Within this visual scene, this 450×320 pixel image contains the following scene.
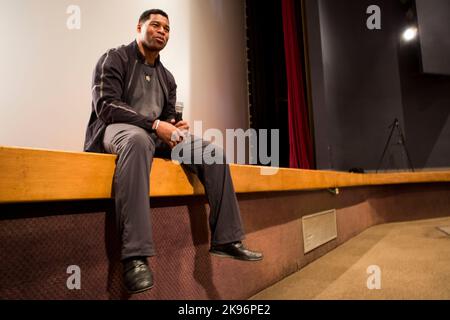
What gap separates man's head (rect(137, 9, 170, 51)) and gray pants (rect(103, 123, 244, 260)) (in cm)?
37

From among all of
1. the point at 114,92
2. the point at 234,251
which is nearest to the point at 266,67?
the point at 114,92

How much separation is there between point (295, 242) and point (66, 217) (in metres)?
1.23

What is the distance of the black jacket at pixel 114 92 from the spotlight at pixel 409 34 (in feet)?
13.3

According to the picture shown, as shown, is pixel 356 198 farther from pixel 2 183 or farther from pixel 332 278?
pixel 2 183

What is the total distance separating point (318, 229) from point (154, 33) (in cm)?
145

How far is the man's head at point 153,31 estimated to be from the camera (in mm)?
1146

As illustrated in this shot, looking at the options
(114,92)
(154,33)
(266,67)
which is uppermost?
(266,67)

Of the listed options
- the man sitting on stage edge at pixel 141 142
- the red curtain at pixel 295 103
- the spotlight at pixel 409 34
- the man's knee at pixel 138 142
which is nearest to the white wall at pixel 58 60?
the man sitting on stage edge at pixel 141 142

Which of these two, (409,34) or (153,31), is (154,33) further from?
(409,34)

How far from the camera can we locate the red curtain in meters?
3.28

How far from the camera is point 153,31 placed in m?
1.15

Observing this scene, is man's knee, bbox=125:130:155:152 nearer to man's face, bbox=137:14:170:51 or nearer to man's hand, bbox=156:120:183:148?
man's hand, bbox=156:120:183:148

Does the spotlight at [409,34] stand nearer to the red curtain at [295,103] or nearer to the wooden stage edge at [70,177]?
the red curtain at [295,103]
